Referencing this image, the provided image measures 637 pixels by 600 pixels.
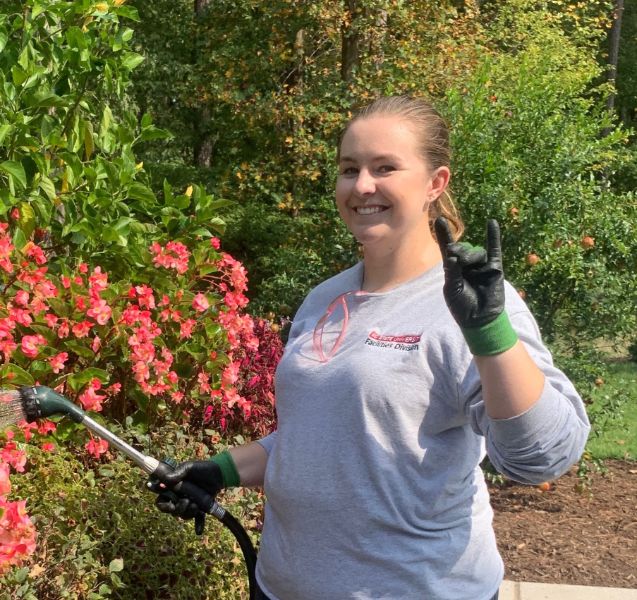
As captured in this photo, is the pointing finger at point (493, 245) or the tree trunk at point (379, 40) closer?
the pointing finger at point (493, 245)

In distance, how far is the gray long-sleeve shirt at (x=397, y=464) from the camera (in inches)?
67.2

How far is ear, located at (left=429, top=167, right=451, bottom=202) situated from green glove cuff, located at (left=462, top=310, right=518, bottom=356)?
0.52 m

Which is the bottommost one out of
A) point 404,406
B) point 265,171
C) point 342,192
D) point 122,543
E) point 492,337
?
point 265,171

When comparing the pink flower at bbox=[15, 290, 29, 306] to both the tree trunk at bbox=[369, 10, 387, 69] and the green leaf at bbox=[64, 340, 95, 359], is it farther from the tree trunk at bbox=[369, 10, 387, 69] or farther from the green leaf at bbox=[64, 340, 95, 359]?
the tree trunk at bbox=[369, 10, 387, 69]

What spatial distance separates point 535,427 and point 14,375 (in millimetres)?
2034

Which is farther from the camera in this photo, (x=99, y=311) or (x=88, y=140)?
(x=88, y=140)

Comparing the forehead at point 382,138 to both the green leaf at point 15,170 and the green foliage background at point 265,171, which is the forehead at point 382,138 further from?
the green leaf at point 15,170

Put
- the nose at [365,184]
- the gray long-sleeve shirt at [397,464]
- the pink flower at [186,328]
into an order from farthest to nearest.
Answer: the pink flower at [186,328], the nose at [365,184], the gray long-sleeve shirt at [397,464]

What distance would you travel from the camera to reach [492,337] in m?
A: 1.48

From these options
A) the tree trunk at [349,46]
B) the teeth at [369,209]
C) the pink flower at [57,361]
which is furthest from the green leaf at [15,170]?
the tree trunk at [349,46]

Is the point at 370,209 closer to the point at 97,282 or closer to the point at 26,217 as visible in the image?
the point at 97,282

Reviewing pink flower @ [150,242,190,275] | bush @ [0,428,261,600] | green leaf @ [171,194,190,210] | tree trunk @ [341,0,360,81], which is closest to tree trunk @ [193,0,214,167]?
tree trunk @ [341,0,360,81]

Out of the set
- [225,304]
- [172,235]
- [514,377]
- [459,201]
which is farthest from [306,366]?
[459,201]

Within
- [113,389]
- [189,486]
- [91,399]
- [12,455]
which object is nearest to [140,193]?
[113,389]
